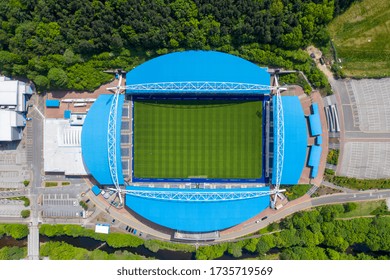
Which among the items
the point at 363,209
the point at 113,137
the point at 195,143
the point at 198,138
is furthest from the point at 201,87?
the point at 363,209

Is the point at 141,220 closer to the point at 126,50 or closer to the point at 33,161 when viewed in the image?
the point at 33,161

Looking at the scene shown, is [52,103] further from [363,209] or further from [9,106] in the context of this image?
[363,209]

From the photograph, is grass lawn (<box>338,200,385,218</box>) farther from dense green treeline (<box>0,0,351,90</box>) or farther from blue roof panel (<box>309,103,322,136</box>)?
dense green treeline (<box>0,0,351,90</box>)

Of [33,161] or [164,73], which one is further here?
[33,161]

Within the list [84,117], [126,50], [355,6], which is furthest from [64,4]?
[355,6]

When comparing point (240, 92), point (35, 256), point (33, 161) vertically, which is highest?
point (240, 92)
